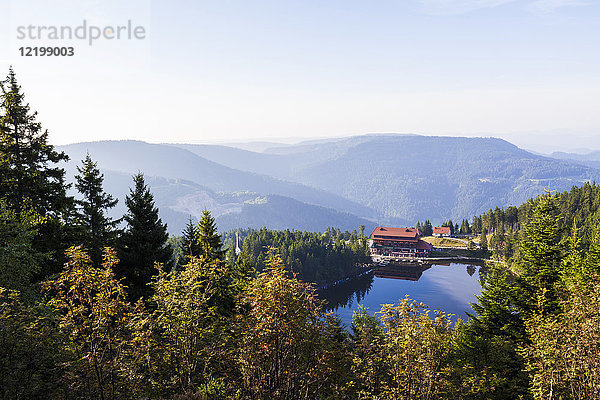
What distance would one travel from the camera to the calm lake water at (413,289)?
9062 centimetres

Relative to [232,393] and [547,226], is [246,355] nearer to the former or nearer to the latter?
[232,393]

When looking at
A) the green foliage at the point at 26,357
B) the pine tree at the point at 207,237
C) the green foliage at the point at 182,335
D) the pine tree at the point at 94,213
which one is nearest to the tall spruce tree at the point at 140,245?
the pine tree at the point at 94,213

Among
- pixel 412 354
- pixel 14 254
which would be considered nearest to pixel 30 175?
pixel 14 254

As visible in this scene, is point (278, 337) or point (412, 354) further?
point (412, 354)

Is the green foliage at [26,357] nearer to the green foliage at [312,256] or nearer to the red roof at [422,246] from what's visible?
the green foliage at [312,256]

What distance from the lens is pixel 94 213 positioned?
1206 inches

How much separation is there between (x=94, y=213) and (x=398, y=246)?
14259 centimetres

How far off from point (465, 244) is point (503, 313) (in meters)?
144

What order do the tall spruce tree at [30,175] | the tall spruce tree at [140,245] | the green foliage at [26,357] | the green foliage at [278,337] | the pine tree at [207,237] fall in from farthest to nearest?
the pine tree at [207,237] → the tall spruce tree at [140,245] → the tall spruce tree at [30,175] → the green foliage at [278,337] → the green foliage at [26,357]

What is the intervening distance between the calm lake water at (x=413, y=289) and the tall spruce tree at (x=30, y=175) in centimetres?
6660

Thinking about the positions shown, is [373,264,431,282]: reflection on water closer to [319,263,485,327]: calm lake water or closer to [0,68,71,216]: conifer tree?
[319,263,485,327]: calm lake water

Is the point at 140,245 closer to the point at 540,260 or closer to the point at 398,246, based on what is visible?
the point at 540,260

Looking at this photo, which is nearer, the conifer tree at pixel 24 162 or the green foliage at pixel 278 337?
the green foliage at pixel 278 337

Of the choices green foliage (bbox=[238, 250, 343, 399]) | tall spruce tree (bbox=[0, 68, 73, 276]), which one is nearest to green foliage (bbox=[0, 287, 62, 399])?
green foliage (bbox=[238, 250, 343, 399])
